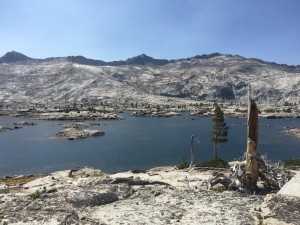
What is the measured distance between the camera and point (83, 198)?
33875 millimetres

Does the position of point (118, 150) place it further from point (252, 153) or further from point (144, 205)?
point (144, 205)

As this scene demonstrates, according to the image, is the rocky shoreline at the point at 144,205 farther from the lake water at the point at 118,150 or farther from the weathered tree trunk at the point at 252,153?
the lake water at the point at 118,150

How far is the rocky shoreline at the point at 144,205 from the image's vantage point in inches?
1141

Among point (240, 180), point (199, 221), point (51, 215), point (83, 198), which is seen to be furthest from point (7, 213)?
point (240, 180)

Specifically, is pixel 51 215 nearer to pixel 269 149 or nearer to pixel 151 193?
pixel 151 193

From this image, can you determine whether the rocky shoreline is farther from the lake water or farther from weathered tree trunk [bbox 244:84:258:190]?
the lake water

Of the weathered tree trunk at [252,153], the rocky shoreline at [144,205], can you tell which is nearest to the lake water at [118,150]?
the rocky shoreline at [144,205]

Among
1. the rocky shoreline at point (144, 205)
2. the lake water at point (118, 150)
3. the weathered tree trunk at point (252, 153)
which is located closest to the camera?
the rocky shoreline at point (144, 205)

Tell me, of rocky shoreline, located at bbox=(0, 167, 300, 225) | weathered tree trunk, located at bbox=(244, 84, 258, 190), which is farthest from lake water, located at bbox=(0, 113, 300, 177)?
weathered tree trunk, located at bbox=(244, 84, 258, 190)

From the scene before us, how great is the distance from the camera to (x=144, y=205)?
33.0 m

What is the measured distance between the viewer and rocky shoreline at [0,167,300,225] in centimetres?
2897

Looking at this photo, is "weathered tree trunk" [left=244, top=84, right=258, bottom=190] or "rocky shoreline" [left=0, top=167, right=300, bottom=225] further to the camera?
"weathered tree trunk" [left=244, top=84, right=258, bottom=190]

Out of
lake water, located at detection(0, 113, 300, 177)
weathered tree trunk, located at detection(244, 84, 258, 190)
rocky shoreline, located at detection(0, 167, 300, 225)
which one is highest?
weathered tree trunk, located at detection(244, 84, 258, 190)

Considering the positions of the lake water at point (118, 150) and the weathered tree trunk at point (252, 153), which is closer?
the weathered tree trunk at point (252, 153)
